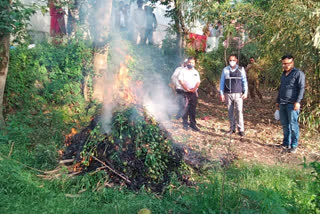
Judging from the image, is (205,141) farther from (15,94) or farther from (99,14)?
(15,94)

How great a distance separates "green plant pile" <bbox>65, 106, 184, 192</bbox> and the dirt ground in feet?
3.30

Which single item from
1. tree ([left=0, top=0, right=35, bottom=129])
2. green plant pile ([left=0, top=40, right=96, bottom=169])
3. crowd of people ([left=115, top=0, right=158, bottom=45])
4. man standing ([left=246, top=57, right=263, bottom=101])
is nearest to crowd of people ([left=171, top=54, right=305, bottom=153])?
green plant pile ([left=0, top=40, right=96, bottom=169])

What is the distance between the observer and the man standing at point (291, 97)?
629cm

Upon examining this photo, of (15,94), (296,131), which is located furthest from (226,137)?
(15,94)

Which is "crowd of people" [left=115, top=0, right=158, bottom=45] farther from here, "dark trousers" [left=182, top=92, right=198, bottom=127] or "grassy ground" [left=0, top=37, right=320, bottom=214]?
"grassy ground" [left=0, top=37, right=320, bottom=214]

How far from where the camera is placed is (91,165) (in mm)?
4598

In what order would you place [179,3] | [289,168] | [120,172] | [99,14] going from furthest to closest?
[179,3]
[99,14]
[289,168]
[120,172]

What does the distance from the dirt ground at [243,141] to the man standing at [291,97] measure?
45 cm

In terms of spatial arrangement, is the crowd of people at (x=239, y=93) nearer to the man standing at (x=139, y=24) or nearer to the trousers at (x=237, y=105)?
the trousers at (x=237, y=105)

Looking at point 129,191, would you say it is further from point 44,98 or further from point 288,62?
point 288,62

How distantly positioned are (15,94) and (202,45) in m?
8.09

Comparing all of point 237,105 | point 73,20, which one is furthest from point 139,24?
point 237,105

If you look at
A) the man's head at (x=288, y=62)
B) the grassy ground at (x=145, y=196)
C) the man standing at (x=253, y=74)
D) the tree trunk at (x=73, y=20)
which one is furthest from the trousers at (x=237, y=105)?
the man standing at (x=253, y=74)

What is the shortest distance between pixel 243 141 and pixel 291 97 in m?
1.59
